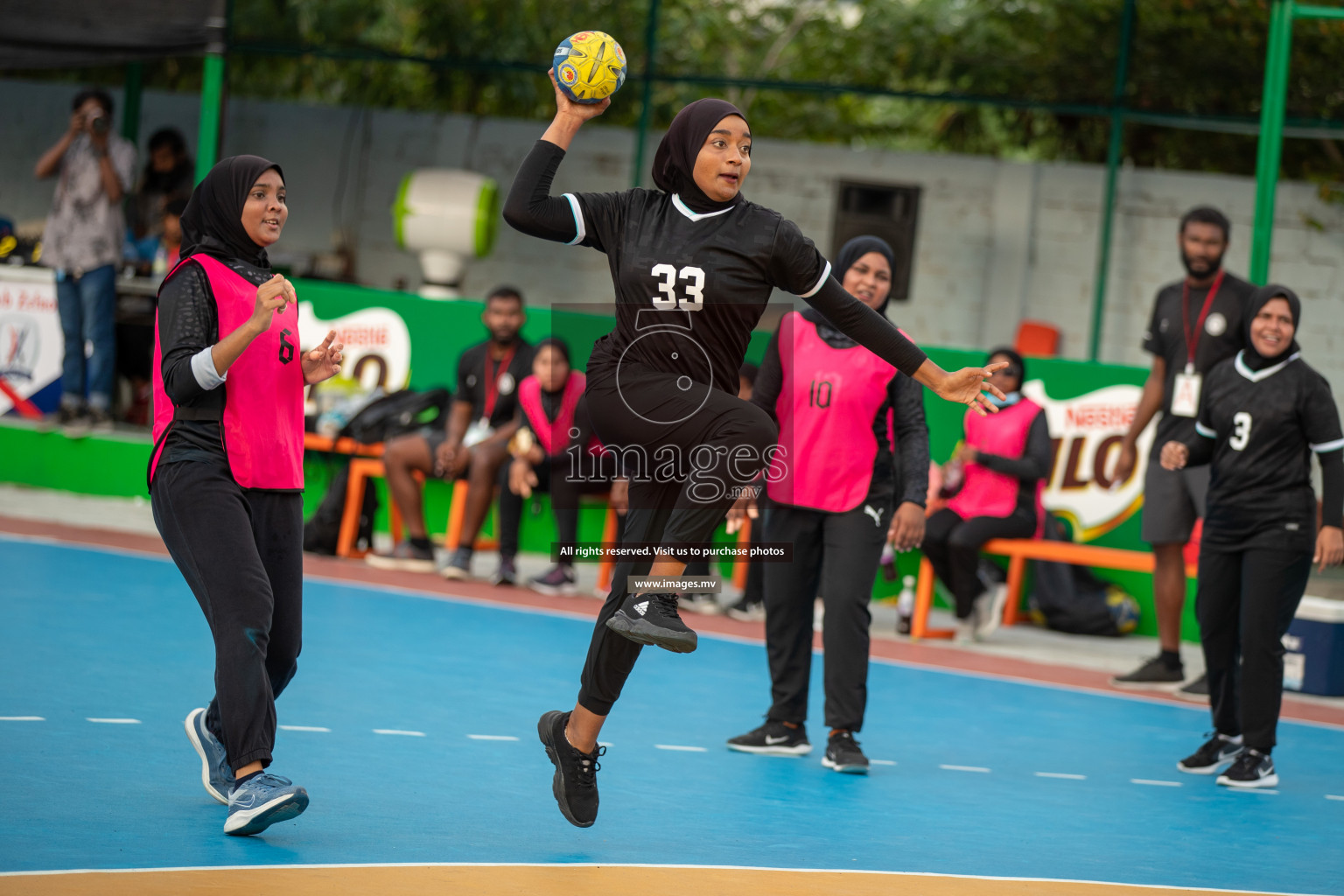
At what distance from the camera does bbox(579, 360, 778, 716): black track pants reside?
4539 mm

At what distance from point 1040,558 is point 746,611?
2052mm

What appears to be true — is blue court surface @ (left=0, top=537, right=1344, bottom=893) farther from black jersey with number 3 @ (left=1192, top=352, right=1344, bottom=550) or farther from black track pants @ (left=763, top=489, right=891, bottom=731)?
black jersey with number 3 @ (left=1192, top=352, right=1344, bottom=550)

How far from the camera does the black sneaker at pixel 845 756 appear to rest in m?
6.38

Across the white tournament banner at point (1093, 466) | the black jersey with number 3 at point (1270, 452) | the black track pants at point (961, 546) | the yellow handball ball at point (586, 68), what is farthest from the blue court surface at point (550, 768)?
the white tournament banner at point (1093, 466)

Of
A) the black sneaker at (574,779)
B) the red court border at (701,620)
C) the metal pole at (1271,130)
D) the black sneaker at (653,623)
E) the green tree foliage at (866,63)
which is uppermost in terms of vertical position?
the green tree foliage at (866,63)

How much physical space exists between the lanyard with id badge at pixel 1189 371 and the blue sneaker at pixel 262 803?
5.77 meters

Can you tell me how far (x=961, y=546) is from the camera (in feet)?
33.2

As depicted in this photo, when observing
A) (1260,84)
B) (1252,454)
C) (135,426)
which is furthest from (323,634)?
(1260,84)

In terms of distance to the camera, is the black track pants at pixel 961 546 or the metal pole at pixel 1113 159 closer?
the black track pants at pixel 961 546

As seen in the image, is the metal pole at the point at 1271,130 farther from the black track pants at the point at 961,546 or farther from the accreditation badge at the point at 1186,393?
the black track pants at the point at 961,546

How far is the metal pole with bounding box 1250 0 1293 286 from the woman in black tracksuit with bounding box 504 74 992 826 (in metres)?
6.52

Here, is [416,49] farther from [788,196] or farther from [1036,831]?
[1036,831]

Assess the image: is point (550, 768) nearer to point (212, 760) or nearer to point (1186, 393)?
point (212, 760)

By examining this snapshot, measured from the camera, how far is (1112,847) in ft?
18.1
